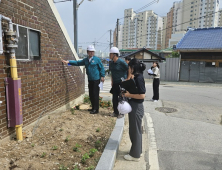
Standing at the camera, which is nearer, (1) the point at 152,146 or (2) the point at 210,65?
(1) the point at 152,146

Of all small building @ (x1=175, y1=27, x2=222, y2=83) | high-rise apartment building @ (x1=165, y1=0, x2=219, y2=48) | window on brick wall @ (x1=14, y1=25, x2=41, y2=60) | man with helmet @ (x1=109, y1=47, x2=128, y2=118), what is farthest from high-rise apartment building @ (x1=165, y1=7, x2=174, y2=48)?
window on brick wall @ (x1=14, y1=25, x2=41, y2=60)

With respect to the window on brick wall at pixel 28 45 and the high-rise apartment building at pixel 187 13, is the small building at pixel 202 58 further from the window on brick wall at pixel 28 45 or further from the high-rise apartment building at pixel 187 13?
the high-rise apartment building at pixel 187 13

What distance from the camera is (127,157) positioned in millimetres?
3170

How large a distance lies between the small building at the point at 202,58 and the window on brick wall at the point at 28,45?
1534cm

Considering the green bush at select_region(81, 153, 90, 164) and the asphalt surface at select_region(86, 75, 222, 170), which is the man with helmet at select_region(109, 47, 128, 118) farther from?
the green bush at select_region(81, 153, 90, 164)

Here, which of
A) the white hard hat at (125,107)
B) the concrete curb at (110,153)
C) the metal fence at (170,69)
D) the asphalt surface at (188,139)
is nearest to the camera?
the concrete curb at (110,153)

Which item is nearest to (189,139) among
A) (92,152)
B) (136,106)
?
(136,106)

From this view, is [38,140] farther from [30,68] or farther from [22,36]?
[22,36]

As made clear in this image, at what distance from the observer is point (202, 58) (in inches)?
656

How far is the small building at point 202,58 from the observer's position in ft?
53.0

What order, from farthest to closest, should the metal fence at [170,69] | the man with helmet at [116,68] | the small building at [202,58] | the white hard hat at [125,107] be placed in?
the metal fence at [170,69] → the small building at [202,58] → the man with helmet at [116,68] → the white hard hat at [125,107]

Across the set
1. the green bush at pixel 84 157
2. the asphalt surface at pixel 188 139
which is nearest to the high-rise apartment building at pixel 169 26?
the asphalt surface at pixel 188 139

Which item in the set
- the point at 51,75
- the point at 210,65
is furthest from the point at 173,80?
the point at 51,75

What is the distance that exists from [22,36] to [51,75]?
1256mm
